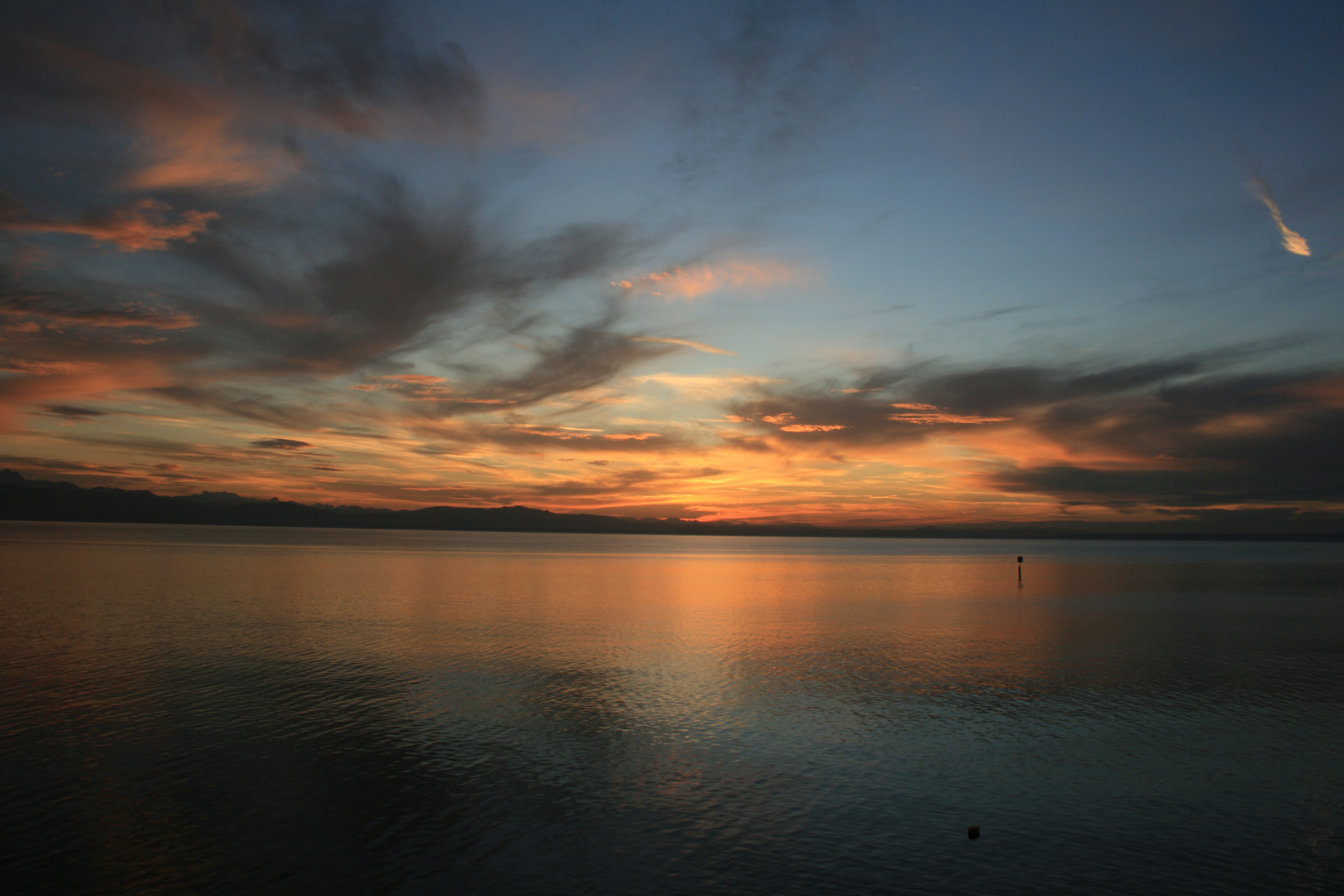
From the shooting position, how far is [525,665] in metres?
39.2

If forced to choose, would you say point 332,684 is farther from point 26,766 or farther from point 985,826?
point 985,826

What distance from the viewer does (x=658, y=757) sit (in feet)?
79.1

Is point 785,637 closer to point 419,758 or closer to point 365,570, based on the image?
point 419,758

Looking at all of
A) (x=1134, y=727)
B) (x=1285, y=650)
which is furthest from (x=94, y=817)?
(x=1285, y=650)

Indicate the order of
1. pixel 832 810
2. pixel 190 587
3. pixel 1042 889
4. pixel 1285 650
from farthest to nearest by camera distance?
1. pixel 190 587
2. pixel 1285 650
3. pixel 832 810
4. pixel 1042 889

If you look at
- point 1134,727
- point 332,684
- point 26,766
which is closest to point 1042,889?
point 1134,727

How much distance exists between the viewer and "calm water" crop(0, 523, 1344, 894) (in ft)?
54.0

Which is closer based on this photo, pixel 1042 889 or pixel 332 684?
pixel 1042 889

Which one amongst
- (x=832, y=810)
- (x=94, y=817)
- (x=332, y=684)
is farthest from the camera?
(x=332, y=684)

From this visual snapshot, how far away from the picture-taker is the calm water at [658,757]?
16.5 m

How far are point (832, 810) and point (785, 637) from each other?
32.3 metres

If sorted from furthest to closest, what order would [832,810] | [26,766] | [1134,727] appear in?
[1134,727] → [26,766] → [832,810]

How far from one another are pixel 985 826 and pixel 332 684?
2860cm

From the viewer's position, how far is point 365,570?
105 metres
